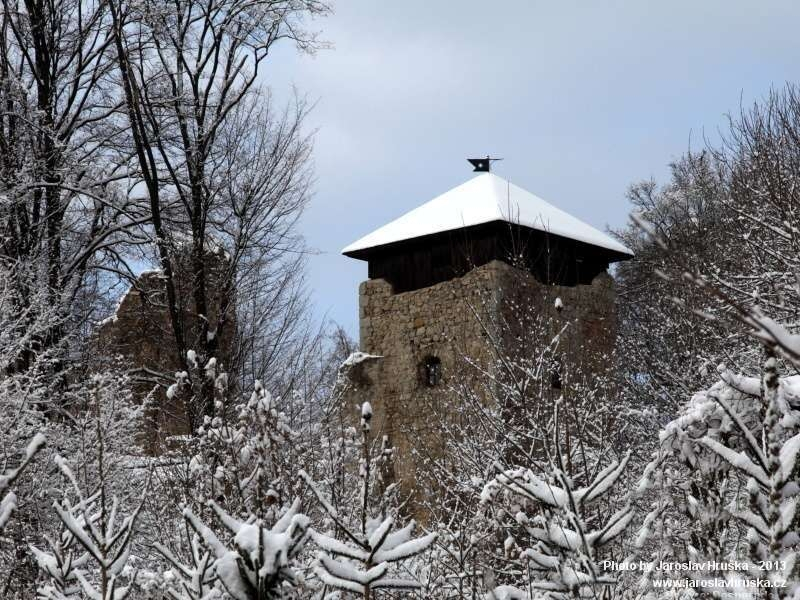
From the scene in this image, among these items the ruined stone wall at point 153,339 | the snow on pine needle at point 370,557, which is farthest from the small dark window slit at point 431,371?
the snow on pine needle at point 370,557

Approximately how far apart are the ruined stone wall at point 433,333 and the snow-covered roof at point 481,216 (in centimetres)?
71

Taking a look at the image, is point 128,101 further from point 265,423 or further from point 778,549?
point 778,549

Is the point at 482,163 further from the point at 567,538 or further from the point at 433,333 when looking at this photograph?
the point at 567,538

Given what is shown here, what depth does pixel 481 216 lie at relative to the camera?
14.1m

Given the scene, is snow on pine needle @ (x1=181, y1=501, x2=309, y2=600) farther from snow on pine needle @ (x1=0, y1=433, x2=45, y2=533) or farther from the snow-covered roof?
the snow-covered roof

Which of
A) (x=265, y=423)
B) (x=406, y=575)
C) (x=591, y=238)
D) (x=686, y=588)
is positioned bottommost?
(x=406, y=575)

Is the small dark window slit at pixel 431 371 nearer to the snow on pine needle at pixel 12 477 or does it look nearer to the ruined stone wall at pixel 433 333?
the ruined stone wall at pixel 433 333

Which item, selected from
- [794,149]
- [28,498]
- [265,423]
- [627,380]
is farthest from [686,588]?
[627,380]

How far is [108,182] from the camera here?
13203mm

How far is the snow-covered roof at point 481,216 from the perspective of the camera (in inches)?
560

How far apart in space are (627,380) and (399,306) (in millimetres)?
3752

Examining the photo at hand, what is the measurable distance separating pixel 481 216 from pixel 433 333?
1.86 m

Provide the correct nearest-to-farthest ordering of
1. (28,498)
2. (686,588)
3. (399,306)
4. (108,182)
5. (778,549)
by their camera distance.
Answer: (778,549) → (686,588) → (28,498) → (108,182) → (399,306)

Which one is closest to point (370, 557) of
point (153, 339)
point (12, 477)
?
point (12, 477)
